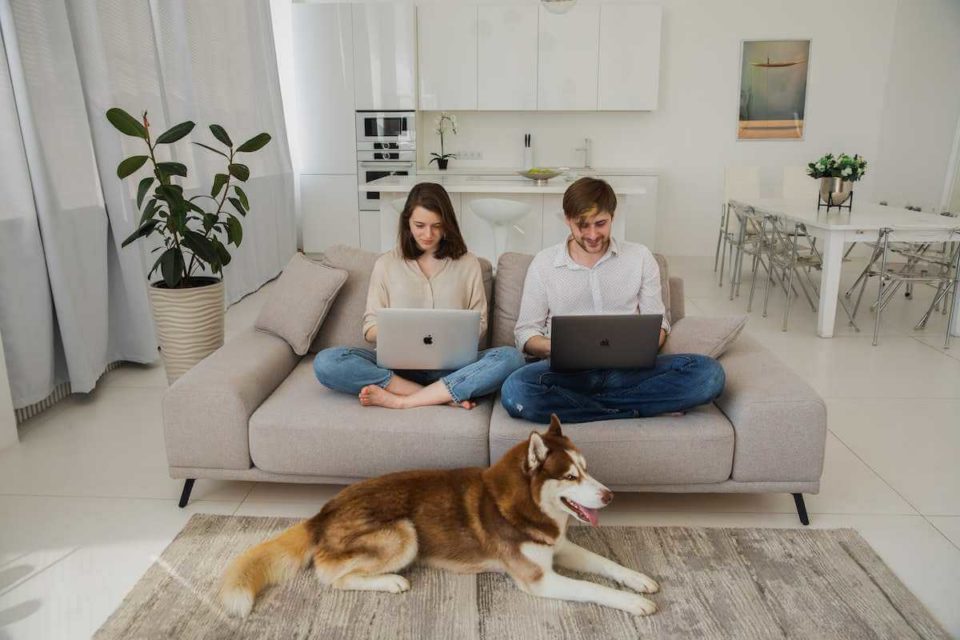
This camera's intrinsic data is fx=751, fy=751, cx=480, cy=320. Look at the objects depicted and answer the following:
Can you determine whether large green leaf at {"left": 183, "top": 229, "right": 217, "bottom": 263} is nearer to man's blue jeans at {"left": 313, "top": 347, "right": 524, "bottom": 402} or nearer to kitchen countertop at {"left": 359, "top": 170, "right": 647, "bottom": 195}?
man's blue jeans at {"left": 313, "top": 347, "right": 524, "bottom": 402}

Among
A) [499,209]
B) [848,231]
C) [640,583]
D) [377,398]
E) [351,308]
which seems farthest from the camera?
[499,209]

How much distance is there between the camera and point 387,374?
267 cm

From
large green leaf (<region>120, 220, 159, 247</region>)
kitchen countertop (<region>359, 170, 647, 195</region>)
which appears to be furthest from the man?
kitchen countertop (<region>359, 170, 647, 195</region>)

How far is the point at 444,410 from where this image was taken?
101 inches

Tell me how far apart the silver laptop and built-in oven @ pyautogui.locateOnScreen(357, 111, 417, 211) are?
4.83m

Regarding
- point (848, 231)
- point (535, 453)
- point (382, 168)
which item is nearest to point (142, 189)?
point (535, 453)

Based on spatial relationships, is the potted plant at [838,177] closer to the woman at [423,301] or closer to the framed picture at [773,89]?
the framed picture at [773,89]

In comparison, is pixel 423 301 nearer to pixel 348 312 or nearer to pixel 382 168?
pixel 348 312

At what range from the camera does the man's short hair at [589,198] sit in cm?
275

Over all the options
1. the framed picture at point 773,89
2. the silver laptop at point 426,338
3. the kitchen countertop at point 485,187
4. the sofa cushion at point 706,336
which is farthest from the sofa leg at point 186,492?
the framed picture at point 773,89

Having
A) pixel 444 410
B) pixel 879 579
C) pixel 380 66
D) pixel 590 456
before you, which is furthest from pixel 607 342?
pixel 380 66

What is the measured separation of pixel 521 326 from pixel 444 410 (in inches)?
21.1

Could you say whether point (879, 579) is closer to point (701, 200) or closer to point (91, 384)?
point (91, 384)

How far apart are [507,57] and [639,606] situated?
614 centimetres
